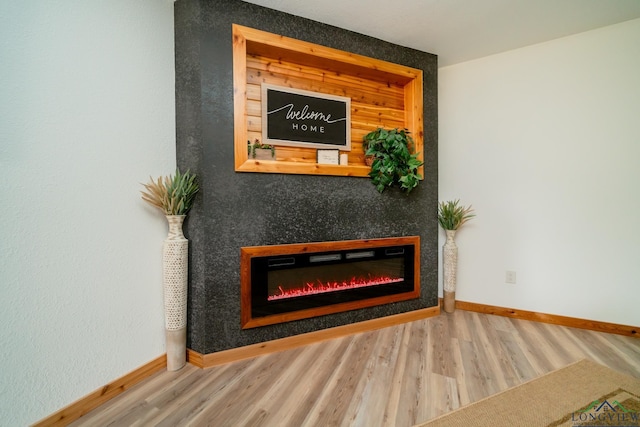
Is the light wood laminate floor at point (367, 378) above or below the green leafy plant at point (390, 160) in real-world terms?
below

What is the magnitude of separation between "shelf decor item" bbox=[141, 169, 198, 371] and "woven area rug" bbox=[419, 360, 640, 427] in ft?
5.24

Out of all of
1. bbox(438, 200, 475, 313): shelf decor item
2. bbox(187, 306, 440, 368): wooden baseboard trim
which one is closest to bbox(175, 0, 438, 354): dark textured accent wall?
bbox(187, 306, 440, 368): wooden baseboard trim

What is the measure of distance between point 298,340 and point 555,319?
8.01 feet

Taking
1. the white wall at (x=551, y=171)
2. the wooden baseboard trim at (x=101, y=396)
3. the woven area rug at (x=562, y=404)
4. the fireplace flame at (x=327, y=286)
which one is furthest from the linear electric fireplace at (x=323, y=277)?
the woven area rug at (x=562, y=404)

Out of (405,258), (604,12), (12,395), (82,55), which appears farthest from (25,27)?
(604,12)

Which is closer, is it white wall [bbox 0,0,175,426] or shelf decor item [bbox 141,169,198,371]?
white wall [bbox 0,0,175,426]

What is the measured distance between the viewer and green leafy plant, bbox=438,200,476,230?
3033 millimetres

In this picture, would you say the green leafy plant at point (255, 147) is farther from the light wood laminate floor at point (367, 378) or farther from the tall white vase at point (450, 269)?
the tall white vase at point (450, 269)

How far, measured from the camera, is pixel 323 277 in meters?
2.49

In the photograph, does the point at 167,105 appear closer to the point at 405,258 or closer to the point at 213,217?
the point at 213,217

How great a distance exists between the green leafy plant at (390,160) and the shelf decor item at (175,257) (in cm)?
150

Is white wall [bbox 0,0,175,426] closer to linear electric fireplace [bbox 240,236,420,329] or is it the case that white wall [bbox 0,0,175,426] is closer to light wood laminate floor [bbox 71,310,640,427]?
light wood laminate floor [bbox 71,310,640,427]

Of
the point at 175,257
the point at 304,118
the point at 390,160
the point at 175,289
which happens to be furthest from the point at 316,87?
the point at 175,289

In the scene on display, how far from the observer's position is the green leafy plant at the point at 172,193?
1.89 meters
